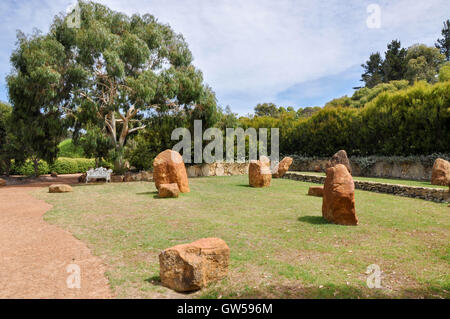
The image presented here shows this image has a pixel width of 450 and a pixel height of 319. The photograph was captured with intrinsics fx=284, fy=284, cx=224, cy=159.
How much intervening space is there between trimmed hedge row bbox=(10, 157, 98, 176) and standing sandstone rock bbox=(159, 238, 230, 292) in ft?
76.6

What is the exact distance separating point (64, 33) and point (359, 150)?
21.6 m

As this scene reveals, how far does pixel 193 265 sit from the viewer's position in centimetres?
369

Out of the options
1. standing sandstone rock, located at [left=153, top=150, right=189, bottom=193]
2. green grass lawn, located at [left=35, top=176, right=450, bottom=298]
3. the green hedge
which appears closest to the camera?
green grass lawn, located at [left=35, top=176, right=450, bottom=298]

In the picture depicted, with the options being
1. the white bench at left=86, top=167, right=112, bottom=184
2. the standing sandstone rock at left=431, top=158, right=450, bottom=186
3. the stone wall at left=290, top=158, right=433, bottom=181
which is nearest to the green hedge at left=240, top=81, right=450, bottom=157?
the stone wall at left=290, top=158, right=433, bottom=181

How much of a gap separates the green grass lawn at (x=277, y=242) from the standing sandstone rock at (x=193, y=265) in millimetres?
122

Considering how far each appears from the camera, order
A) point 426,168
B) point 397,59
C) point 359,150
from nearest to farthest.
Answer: point 426,168 → point 359,150 → point 397,59

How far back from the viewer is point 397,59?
42.3m

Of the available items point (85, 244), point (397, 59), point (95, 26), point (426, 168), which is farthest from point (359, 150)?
point (397, 59)

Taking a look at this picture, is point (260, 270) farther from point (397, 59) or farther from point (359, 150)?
point (397, 59)

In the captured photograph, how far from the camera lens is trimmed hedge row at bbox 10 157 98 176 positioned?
76.2 feet

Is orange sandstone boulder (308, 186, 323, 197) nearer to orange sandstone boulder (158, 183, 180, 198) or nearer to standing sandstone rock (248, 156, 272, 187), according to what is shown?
standing sandstone rock (248, 156, 272, 187)

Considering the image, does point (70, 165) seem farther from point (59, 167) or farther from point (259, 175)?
point (259, 175)

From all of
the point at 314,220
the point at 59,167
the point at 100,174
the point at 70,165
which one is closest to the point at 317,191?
the point at 314,220
